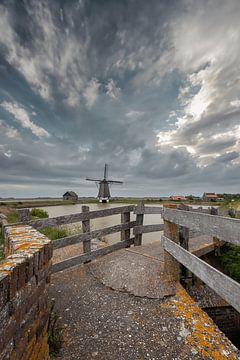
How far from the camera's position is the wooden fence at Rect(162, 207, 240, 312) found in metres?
1.94

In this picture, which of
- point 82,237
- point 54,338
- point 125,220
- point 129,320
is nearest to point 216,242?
point 125,220

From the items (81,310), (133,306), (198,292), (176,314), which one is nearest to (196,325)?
(176,314)

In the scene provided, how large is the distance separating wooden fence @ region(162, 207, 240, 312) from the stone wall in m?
2.07

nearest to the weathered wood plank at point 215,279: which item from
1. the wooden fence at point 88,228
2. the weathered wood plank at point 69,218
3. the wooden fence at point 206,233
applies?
the wooden fence at point 206,233

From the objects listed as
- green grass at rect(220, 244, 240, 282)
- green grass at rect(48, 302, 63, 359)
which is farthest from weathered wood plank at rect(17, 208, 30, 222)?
green grass at rect(220, 244, 240, 282)

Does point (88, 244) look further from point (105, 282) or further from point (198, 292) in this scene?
point (198, 292)

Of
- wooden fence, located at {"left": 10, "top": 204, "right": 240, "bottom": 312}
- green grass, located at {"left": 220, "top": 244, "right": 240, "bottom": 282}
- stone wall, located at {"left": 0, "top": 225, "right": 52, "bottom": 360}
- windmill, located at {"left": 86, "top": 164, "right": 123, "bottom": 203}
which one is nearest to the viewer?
stone wall, located at {"left": 0, "top": 225, "right": 52, "bottom": 360}

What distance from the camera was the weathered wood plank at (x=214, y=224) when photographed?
193 centimetres

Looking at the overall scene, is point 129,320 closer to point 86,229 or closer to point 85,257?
point 85,257

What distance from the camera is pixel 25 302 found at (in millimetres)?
1407

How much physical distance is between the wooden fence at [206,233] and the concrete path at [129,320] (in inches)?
26.7

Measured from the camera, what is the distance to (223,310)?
378 centimetres

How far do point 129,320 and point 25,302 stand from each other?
1920mm

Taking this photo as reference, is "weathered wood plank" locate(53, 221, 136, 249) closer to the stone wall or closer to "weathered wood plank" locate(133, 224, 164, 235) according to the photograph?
"weathered wood plank" locate(133, 224, 164, 235)
